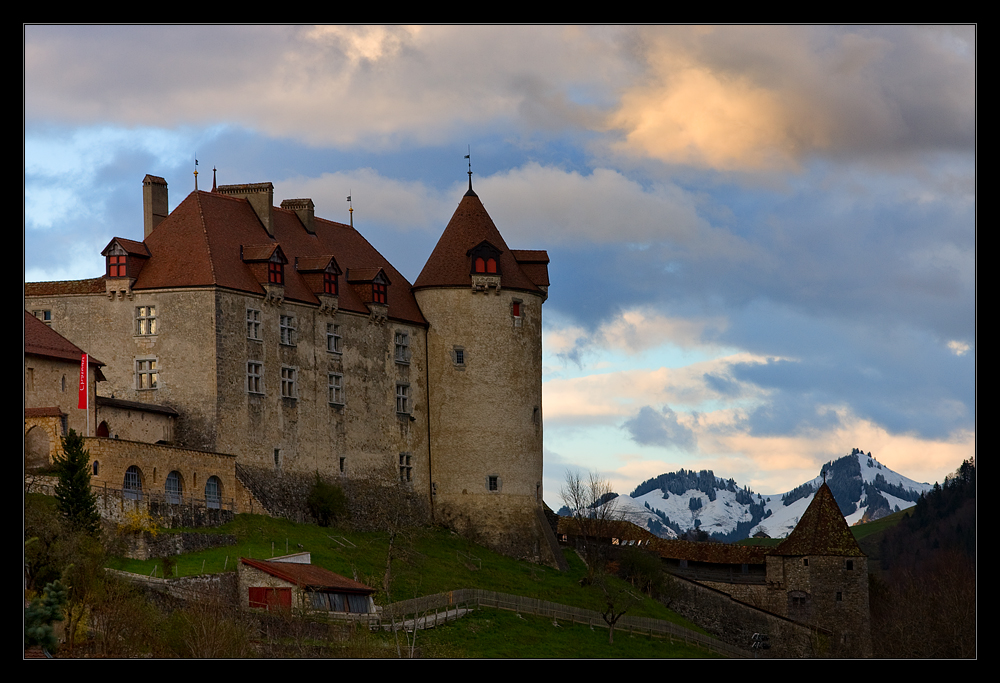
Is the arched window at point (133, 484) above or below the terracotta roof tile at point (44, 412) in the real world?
below

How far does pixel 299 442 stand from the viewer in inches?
2940

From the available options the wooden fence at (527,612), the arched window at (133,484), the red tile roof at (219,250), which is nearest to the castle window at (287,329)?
the red tile roof at (219,250)

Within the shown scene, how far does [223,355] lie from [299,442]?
588 cm

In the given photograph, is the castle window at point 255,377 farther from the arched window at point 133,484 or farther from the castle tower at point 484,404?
the castle tower at point 484,404

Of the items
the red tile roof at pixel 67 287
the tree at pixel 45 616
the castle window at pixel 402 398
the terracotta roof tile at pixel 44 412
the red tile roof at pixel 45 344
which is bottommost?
the tree at pixel 45 616

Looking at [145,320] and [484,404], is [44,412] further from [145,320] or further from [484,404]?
[484,404]

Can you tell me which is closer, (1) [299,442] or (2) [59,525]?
(2) [59,525]

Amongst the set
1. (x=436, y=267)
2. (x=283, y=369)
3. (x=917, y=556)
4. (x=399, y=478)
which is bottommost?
(x=917, y=556)

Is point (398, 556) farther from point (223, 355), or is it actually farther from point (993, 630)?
point (993, 630)

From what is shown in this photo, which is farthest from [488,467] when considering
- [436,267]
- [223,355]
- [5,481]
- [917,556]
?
[917,556]

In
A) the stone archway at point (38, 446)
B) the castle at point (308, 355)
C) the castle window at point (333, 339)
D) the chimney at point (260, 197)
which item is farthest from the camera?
the chimney at point (260, 197)

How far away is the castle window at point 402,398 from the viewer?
81375 mm

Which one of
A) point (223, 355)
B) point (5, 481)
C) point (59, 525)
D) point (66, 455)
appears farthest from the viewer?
point (223, 355)

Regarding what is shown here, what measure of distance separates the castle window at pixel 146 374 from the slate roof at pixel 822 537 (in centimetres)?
3791
